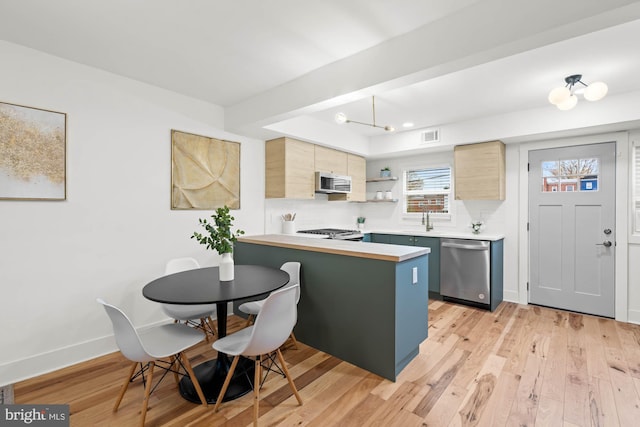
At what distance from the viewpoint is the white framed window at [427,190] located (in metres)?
4.81

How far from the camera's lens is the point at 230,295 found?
1870mm

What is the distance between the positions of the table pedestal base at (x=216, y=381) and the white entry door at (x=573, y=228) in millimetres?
3865

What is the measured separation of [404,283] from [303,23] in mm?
2004

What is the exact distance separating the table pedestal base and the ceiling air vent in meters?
3.73

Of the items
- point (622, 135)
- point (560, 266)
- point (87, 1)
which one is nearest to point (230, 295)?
point (87, 1)

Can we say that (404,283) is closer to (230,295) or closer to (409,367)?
(409,367)

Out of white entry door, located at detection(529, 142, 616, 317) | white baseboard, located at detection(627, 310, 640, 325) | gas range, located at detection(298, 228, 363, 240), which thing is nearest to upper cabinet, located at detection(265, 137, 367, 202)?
gas range, located at detection(298, 228, 363, 240)

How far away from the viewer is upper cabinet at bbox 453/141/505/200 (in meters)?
3.99

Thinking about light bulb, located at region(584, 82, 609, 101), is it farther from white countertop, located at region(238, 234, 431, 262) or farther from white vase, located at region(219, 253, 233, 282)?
white vase, located at region(219, 253, 233, 282)

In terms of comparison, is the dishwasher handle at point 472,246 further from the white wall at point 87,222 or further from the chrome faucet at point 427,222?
the white wall at point 87,222
